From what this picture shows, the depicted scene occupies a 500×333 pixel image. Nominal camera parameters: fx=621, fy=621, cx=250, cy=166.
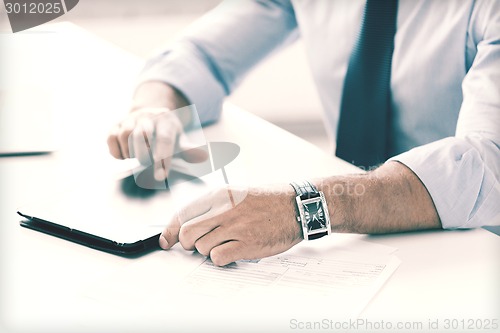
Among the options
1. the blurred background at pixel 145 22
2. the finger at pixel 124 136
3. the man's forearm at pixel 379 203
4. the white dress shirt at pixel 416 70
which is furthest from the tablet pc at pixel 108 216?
the blurred background at pixel 145 22

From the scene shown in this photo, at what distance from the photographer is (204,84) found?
140cm

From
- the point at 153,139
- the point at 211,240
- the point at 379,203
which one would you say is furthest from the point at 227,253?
the point at 153,139

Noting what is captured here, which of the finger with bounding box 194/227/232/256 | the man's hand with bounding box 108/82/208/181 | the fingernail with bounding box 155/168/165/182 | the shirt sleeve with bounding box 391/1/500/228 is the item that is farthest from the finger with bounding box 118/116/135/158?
the shirt sleeve with bounding box 391/1/500/228

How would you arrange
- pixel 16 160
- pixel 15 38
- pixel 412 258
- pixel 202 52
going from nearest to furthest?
pixel 412 258 < pixel 16 160 < pixel 15 38 < pixel 202 52

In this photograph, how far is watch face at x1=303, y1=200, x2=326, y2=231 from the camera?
886 millimetres

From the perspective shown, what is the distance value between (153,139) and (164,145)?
3 centimetres

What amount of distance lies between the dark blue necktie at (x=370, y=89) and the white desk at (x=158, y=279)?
14 centimetres

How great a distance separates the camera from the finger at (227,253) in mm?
836

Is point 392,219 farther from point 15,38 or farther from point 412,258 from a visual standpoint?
point 15,38

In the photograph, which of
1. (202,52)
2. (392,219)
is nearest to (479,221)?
(392,219)

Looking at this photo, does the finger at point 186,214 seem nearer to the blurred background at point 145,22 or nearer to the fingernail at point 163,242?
the fingernail at point 163,242

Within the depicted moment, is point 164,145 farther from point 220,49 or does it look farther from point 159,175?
point 220,49

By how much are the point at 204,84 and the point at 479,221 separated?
0.69 metres

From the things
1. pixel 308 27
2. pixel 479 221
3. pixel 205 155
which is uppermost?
pixel 308 27
